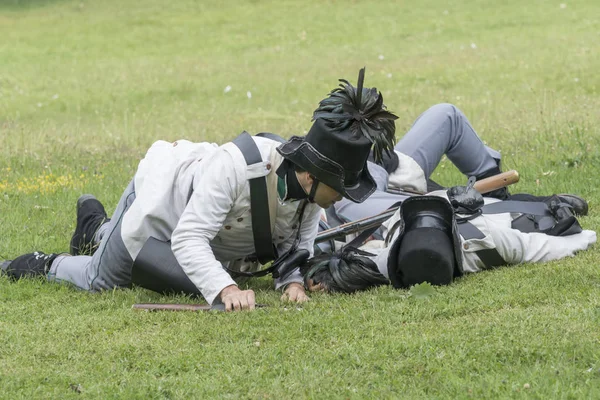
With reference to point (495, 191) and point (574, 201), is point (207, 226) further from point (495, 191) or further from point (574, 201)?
point (574, 201)

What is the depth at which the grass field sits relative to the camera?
3.95 m

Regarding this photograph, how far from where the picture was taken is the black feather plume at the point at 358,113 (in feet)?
15.3

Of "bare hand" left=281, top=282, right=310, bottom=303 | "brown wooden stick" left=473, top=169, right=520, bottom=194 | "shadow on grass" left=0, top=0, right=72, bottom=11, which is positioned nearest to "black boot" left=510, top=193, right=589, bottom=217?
"brown wooden stick" left=473, top=169, right=520, bottom=194

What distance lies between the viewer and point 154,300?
536 cm

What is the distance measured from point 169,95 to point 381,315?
14871mm

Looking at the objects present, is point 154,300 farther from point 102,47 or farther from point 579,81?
point 102,47

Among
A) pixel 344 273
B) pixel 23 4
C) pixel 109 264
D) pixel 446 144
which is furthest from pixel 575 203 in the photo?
pixel 23 4

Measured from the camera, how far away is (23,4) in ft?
106

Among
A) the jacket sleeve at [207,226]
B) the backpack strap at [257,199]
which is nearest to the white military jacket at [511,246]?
the backpack strap at [257,199]

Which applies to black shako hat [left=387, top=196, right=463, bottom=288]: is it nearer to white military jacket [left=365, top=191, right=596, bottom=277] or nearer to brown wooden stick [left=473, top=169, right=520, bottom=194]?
white military jacket [left=365, top=191, right=596, bottom=277]

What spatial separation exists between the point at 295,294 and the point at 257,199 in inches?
23.8

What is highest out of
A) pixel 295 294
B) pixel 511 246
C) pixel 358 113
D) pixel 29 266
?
pixel 358 113

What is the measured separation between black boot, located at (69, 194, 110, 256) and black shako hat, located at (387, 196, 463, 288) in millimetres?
2373

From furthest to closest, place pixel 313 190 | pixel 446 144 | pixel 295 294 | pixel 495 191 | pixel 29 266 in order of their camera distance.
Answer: pixel 446 144
pixel 495 191
pixel 29 266
pixel 295 294
pixel 313 190
